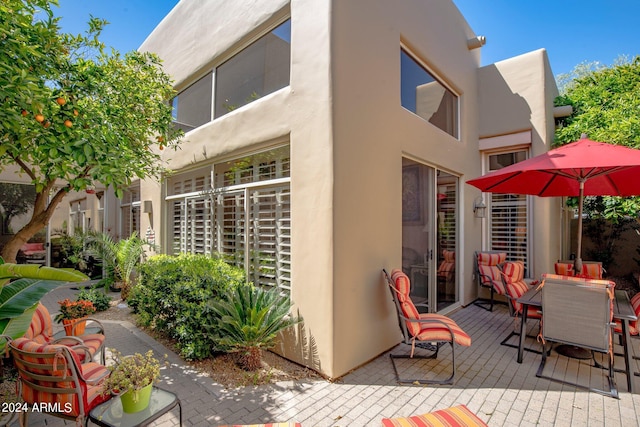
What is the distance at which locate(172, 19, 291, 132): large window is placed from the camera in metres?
5.39

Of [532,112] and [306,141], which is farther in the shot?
[532,112]

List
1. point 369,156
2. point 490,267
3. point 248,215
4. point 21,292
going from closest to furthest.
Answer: point 21,292, point 369,156, point 248,215, point 490,267

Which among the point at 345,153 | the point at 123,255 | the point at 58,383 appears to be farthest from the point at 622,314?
the point at 123,255

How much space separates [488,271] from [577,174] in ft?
11.3

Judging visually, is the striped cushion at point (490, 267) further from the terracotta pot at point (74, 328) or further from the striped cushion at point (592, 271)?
the terracotta pot at point (74, 328)

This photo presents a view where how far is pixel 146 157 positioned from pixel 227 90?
2.40 meters

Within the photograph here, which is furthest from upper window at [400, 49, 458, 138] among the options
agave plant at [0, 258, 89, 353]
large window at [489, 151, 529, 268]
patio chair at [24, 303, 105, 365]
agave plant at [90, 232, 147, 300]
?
agave plant at [90, 232, 147, 300]

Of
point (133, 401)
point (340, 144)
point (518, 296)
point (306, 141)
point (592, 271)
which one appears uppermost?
point (306, 141)

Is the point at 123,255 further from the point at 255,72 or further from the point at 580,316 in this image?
the point at 580,316

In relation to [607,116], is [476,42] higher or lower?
higher

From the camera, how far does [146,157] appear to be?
18.2ft

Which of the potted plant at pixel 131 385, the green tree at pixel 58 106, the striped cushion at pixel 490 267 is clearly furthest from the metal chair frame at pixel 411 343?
the green tree at pixel 58 106

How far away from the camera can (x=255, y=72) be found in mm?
6031

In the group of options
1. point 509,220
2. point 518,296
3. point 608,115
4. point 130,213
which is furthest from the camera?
point 130,213
